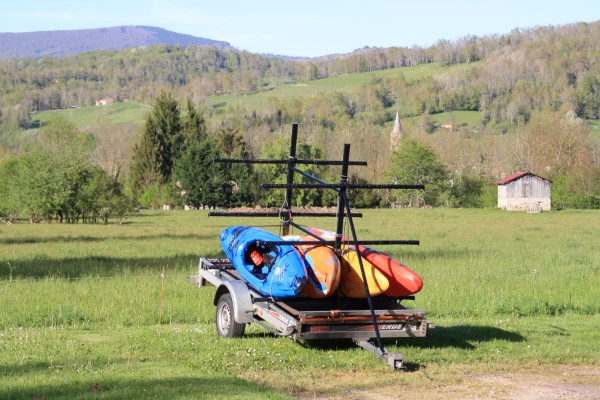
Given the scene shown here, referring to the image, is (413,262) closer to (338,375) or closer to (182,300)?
(182,300)

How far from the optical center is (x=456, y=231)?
167 feet

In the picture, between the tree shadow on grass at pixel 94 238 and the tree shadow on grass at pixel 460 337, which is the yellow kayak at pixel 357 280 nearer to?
the tree shadow on grass at pixel 460 337

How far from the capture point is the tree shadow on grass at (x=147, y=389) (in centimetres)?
913

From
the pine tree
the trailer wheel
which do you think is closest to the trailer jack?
the trailer wheel

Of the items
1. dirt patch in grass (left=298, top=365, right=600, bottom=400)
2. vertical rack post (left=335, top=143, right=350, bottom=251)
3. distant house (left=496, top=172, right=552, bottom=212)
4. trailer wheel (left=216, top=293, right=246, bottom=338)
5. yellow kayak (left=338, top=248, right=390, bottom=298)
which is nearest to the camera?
dirt patch in grass (left=298, top=365, right=600, bottom=400)

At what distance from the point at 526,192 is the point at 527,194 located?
0.23 metres

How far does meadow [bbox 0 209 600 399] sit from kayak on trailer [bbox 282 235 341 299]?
0.89 meters

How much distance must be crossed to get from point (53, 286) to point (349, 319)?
10763mm

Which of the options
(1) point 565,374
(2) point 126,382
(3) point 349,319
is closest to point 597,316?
(1) point 565,374

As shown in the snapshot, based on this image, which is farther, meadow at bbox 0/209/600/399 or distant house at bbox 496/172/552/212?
distant house at bbox 496/172/552/212

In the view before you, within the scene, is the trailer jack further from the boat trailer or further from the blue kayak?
the blue kayak

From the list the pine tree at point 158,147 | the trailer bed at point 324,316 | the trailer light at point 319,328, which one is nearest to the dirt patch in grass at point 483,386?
the trailer bed at point 324,316

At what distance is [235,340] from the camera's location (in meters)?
12.6

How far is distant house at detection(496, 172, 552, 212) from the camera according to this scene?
87812mm
